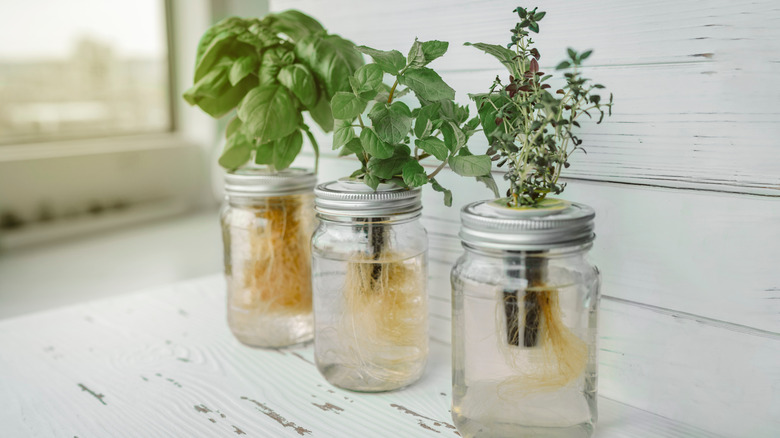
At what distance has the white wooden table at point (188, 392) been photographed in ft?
1.99

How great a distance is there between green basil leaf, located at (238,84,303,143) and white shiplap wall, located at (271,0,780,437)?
0.25 meters

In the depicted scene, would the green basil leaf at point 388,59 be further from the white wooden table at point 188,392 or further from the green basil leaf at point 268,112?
the white wooden table at point 188,392

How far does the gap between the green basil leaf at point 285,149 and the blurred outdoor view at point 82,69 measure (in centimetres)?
180

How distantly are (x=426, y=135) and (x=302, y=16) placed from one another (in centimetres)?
28

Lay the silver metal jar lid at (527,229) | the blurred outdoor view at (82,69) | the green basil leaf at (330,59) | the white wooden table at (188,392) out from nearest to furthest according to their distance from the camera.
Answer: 1. the silver metal jar lid at (527,229)
2. the white wooden table at (188,392)
3. the green basil leaf at (330,59)
4. the blurred outdoor view at (82,69)

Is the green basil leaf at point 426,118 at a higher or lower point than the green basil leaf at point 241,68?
lower

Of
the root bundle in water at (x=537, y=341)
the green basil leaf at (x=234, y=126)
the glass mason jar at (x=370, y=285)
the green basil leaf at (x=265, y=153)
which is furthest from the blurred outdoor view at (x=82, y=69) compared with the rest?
the root bundle in water at (x=537, y=341)

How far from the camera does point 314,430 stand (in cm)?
60

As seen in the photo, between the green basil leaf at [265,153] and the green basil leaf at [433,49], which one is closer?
the green basil leaf at [433,49]

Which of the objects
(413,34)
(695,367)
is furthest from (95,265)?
(695,367)

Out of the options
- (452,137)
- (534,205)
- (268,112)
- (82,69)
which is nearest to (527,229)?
(534,205)

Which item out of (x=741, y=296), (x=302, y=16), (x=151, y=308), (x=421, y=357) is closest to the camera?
(x=741, y=296)

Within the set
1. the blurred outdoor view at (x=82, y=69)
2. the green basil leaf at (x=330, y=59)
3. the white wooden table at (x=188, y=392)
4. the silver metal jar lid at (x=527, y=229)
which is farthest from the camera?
the blurred outdoor view at (x=82, y=69)

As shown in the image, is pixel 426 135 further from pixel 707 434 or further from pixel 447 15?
pixel 707 434
